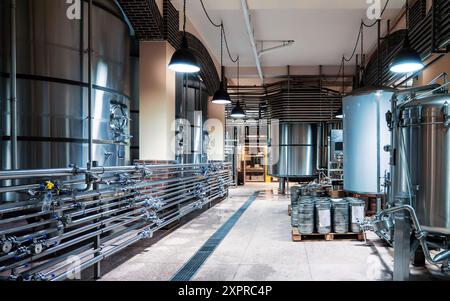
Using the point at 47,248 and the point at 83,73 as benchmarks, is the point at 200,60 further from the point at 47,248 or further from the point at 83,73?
the point at 47,248

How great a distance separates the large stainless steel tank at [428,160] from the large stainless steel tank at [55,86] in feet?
9.98

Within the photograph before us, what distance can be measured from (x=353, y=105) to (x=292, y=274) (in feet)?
8.31

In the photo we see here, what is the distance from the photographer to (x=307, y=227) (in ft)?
13.8

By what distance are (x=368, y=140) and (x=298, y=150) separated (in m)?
5.10

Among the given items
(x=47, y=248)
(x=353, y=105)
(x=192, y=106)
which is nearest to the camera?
(x=47, y=248)

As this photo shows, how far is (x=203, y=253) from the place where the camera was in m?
3.57

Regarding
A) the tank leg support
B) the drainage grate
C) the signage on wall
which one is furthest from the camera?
the signage on wall

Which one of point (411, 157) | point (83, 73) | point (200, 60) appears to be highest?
point (200, 60)

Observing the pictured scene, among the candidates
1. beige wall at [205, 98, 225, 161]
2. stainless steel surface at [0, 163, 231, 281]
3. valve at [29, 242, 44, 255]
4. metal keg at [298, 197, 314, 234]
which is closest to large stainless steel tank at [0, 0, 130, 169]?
stainless steel surface at [0, 163, 231, 281]

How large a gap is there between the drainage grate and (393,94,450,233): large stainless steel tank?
76.8 inches

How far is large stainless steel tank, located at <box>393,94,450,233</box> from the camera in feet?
8.39

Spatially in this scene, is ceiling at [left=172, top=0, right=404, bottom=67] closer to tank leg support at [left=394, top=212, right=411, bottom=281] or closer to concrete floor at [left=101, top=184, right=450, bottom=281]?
concrete floor at [left=101, top=184, right=450, bottom=281]
